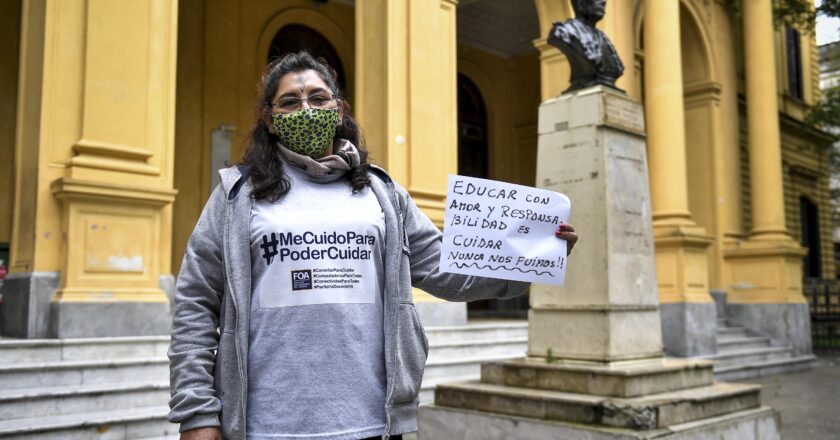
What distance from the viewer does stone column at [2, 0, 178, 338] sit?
20.6ft

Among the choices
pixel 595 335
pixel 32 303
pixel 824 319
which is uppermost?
pixel 32 303

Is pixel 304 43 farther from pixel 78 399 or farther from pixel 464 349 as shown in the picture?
pixel 78 399

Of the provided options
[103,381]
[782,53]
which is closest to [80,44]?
[103,381]

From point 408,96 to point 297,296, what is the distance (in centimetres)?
786

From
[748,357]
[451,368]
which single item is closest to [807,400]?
[748,357]

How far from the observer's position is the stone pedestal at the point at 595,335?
5168 mm

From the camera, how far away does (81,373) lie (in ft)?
18.4

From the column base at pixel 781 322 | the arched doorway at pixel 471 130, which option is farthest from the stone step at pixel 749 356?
the arched doorway at pixel 471 130

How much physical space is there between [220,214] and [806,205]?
2468 cm

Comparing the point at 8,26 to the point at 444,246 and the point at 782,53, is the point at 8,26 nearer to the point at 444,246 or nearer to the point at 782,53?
the point at 444,246

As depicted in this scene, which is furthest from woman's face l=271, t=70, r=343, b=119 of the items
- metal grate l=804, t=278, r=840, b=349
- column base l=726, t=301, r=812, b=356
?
metal grate l=804, t=278, r=840, b=349

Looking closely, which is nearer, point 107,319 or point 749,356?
point 107,319

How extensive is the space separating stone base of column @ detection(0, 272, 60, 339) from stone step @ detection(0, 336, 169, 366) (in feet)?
1.05

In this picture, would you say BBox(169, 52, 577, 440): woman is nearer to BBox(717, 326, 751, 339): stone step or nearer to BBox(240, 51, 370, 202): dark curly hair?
BBox(240, 51, 370, 202): dark curly hair
